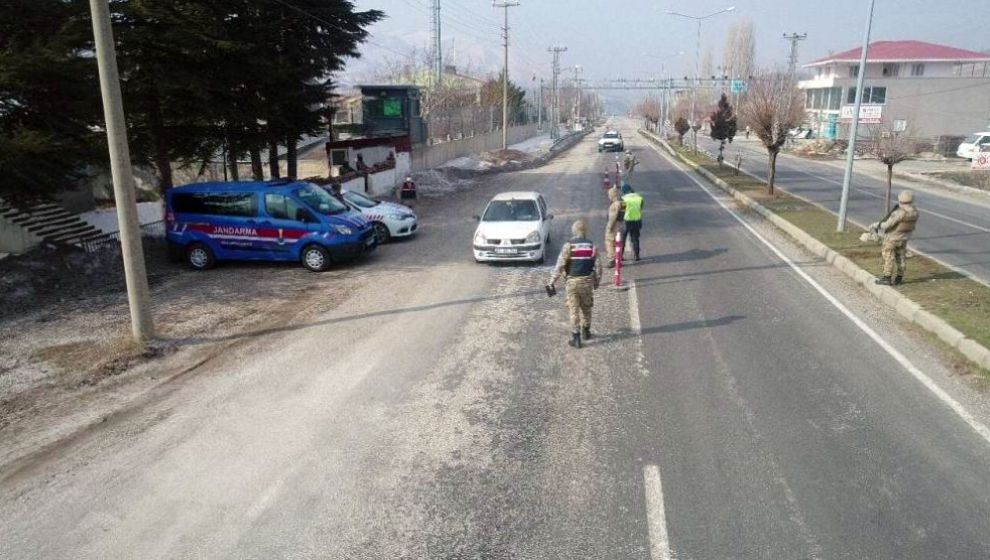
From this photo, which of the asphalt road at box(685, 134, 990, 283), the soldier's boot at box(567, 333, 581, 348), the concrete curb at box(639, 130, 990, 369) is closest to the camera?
the concrete curb at box(639, 130, 990, 369)

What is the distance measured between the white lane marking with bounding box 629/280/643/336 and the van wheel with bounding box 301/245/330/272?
650cm

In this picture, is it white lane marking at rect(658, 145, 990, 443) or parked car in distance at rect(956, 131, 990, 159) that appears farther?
parked car in distance at rect(956, 131, 990, 159)

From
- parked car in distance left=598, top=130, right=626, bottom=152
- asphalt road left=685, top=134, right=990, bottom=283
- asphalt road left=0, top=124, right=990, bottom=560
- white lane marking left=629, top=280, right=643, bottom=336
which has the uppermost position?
parked car in distance left=598, top=130, right=626, bottom=152

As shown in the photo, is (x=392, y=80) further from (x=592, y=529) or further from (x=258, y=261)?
(x=592, y=529)

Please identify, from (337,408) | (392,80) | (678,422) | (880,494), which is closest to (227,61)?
(337,408)

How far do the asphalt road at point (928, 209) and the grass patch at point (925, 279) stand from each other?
0.85 metres

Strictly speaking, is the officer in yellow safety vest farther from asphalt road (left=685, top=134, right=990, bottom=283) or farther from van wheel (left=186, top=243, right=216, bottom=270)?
van wheel (left=186, top=243, right=216, bottom=270)

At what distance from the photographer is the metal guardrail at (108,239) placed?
46.0 feet

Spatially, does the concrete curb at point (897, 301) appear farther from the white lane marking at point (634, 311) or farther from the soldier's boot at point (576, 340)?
the soldier's boot at point (576, 340)

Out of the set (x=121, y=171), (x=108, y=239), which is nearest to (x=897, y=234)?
(x=121, y=171)

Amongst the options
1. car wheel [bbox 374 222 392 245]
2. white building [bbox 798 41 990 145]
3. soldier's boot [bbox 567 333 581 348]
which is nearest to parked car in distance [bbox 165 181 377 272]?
car wheel [bbox 374 222 392 245]

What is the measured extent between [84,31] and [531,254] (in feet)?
33.5

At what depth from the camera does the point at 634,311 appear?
10508 mm

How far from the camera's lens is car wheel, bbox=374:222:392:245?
17.1m
